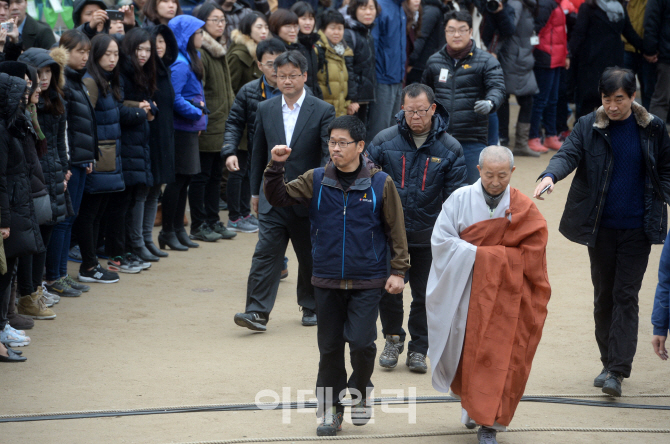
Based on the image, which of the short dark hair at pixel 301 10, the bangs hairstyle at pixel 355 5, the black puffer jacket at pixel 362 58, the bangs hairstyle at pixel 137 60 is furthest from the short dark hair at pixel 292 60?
the bangs hairstyle at pixel 355 5

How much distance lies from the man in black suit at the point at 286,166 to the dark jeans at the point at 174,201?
2.23 meters

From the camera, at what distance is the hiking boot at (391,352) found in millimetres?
6523

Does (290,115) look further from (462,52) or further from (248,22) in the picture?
(248,22)

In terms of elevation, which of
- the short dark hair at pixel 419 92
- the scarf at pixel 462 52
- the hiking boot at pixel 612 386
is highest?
the scarf at pixel 462 52

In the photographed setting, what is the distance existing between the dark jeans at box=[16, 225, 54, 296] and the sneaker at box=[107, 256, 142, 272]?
1.33 meters

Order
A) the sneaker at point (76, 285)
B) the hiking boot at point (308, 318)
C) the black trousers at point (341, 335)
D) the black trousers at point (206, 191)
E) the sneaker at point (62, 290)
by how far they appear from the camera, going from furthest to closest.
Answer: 1. the black trousers at point (206, 191)
2. the sneaker at point (76, 285)
3. the sneaker at point (62, 290)
4. the hiking boot at point (308, 318)
5. the black trousers at point (341, 335)

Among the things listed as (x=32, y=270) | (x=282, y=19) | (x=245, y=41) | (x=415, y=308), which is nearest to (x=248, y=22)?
(x=245, y=41)

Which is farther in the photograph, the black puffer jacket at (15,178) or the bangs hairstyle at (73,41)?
the bangs hairstyle at (73,41)

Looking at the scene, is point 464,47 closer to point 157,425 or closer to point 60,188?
point 60,188

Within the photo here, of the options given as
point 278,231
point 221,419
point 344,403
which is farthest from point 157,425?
point 278,231

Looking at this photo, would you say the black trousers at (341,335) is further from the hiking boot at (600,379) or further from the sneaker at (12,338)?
the sneaker at (12,338)

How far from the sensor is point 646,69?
1359 centimetres

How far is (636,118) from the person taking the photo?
605cm

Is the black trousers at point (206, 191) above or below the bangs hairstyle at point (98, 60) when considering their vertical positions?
below
